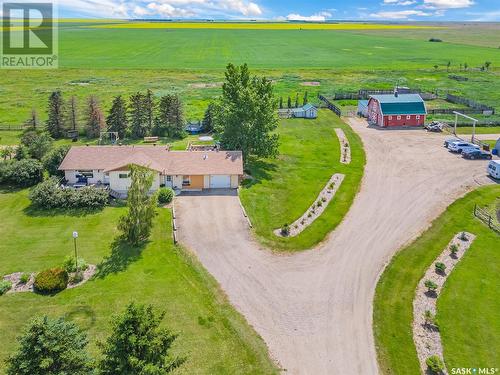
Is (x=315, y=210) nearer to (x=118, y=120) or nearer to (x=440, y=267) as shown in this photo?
(x=440, y=267)

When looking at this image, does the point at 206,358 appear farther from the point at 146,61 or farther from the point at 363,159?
the point at 146,61

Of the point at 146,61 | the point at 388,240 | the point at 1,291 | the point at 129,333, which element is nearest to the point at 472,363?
the point at 388,240

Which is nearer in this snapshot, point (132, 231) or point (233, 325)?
point (233, 325)

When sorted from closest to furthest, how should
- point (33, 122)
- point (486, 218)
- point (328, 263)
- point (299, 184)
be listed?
point (328, 263), point (486, 218), point (299, 184), point (33, 122)

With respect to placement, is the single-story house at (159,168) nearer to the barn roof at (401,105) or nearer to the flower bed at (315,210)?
the flower bed at (315,210)

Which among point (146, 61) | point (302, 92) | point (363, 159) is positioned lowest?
point (363, 159)

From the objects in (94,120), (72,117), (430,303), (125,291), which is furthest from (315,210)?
(72,117)
